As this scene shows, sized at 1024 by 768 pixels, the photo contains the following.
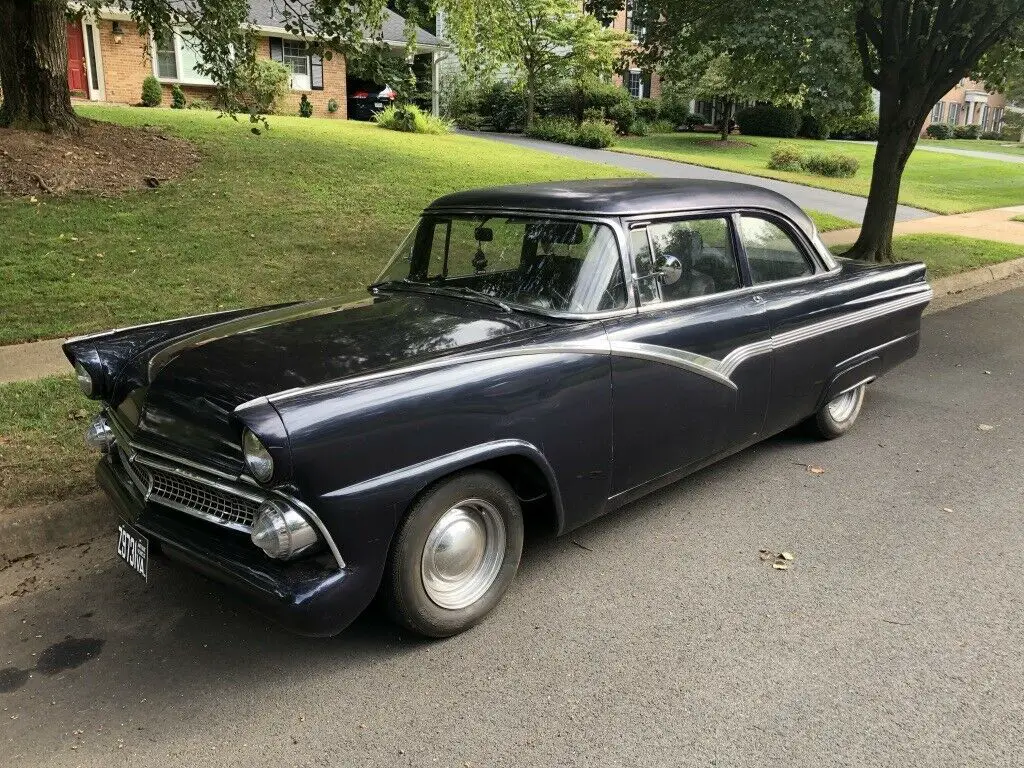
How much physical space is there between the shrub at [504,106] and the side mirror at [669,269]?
26.5m

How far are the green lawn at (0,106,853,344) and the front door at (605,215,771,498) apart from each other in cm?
241

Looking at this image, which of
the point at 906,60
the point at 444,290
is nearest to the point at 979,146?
the point at 906,60

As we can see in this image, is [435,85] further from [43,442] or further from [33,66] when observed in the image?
[43,442]

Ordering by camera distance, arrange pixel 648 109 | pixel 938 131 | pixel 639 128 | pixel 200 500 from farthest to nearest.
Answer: pixel 938 131
pixel 648 109
pixel 639 128
pixel 200 500

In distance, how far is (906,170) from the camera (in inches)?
1032

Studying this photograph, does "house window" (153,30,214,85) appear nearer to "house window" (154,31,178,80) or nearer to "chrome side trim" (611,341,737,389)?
"house window" (154,31,178,80)

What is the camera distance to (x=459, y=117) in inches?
1203

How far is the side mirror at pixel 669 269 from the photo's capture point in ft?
12.3

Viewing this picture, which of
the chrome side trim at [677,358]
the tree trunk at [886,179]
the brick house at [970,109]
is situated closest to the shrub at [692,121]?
the tree trunk at [886,179]

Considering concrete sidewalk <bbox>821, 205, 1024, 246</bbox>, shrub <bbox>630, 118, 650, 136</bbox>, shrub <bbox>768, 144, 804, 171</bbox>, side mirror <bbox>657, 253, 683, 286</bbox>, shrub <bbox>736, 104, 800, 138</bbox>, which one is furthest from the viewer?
shrub <bbox>736, 104, 800, 138</bbox>

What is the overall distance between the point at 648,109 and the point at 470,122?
304 inches

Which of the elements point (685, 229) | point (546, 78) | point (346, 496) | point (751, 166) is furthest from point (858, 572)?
point (546, 78)

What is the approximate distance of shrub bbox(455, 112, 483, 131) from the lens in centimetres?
2970

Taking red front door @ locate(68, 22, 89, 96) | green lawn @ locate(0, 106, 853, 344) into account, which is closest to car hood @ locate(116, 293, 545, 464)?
green lawn @ locate(0, 106, 853, 344)
